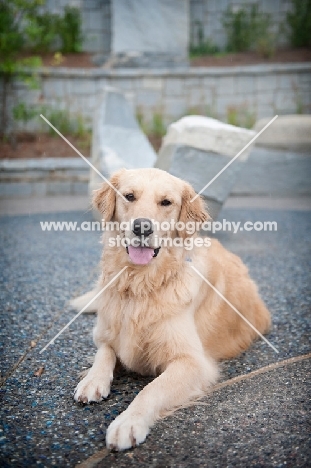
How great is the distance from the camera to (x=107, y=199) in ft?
9.86

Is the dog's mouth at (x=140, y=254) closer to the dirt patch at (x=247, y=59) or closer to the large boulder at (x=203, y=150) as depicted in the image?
the large boulder at (x=203, y=150)

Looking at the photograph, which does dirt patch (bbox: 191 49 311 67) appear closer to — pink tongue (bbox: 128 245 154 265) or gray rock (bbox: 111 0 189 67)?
gray rock (bbox: 111 0 189 67)

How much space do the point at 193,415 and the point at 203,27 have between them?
14004mm

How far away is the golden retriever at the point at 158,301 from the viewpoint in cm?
262

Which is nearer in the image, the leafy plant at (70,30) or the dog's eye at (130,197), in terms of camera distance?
the dog's eye at (130,197)

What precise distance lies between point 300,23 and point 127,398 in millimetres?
13428

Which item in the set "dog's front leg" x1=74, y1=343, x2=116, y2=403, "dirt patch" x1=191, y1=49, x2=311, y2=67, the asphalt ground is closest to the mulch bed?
"dirt patch" x1=191, y1=49, x2=311, y2=67

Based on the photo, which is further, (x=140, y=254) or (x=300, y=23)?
(x=300, y=23)

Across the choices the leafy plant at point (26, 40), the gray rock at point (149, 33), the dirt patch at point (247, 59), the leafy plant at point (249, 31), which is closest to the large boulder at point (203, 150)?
the leafy plant at point (26, 40)

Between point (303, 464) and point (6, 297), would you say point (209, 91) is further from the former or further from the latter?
point (303, 464)

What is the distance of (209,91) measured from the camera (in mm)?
11641

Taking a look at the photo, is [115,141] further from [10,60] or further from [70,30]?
[70,30]

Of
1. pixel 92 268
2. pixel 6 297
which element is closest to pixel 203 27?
pixel 92 268

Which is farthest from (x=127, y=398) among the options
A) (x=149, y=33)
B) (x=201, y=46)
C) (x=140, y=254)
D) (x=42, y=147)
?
(x=201, y=46)
